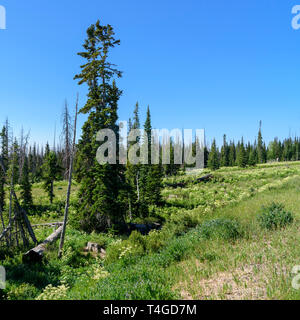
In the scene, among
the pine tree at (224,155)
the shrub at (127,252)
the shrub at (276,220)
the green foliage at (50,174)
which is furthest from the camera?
the pine tree at (224,155)

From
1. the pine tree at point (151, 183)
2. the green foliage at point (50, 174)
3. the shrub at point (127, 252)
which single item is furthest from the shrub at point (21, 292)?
the green foliage at point (50, 174)

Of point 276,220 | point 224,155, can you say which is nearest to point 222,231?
point 276,220

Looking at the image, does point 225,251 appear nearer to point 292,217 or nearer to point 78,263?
point 292,217

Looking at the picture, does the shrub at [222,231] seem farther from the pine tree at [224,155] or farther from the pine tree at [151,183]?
the pine tree at [224,155]

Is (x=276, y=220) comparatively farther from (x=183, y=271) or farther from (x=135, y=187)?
(x=135, y=187)

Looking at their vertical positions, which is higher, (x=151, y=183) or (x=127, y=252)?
(x=151, y=183)

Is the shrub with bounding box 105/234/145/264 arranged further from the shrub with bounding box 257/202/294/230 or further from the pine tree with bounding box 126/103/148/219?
the pine tree with bounding box 126/103/148/219

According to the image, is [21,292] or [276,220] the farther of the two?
[276,220]

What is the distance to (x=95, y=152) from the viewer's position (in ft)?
49.2

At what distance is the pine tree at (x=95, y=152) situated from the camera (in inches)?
593

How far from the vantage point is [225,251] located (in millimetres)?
6543

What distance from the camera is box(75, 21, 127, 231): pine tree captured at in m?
15.1
